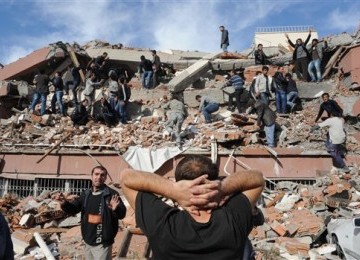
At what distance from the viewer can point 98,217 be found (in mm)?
4699

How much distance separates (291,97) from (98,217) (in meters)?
10.1

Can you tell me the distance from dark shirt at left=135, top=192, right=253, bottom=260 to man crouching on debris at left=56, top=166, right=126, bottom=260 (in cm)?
263

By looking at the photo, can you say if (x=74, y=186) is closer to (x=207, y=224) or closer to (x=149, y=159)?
(x=149, y=159)

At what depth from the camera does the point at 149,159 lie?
1129 cm

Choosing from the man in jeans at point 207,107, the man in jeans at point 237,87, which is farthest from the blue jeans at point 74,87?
the man in jeans at point 237,87

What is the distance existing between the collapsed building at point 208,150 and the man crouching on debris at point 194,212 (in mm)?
5901

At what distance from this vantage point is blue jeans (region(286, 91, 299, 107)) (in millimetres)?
13281

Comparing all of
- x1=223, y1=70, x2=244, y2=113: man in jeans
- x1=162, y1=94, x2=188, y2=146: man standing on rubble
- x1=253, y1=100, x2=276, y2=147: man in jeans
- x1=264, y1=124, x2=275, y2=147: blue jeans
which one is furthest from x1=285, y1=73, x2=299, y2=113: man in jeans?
x1=162, y1=94, x2=188, y2=146: man standing on rubble

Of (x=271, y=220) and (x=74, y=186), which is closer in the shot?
(x=271, y=220)

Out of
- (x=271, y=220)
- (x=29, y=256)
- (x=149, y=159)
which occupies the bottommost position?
(x=29, y=256)

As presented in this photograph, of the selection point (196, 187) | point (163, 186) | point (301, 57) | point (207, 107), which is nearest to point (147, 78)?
point (207, 107)

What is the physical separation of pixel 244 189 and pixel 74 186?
34.7 feet

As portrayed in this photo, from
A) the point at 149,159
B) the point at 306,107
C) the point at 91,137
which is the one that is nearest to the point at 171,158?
the point at 149,159

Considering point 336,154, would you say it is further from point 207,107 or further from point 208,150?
point 207,107
